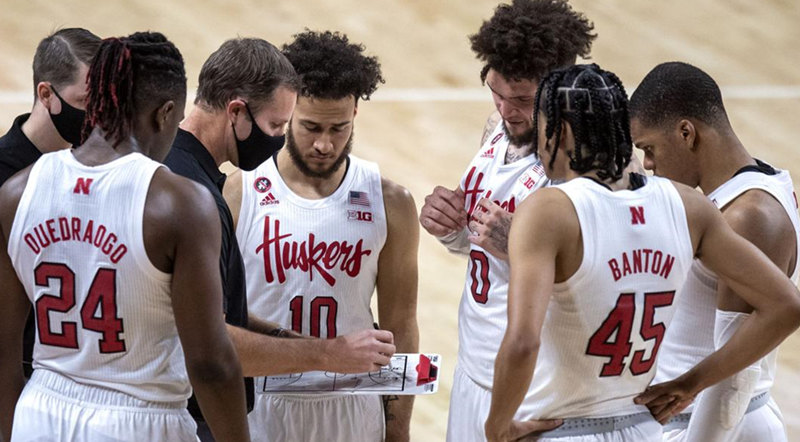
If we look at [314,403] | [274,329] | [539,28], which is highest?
[539,28]

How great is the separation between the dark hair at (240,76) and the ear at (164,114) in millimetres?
774

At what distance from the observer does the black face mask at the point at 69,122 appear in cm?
366

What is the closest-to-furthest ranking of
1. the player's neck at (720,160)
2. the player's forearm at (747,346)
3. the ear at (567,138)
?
the ear at (567,138) → the player's forearm at (747,346) → the player's neck at (720,160)

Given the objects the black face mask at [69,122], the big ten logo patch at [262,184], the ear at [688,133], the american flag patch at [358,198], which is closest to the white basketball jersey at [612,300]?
the ear at [688,133]

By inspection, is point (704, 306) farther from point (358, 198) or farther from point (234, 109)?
point (234, 109)

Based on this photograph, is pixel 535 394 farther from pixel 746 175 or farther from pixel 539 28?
pixel 539 28

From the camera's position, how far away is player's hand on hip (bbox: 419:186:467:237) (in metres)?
4.05

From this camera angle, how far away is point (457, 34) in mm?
9266

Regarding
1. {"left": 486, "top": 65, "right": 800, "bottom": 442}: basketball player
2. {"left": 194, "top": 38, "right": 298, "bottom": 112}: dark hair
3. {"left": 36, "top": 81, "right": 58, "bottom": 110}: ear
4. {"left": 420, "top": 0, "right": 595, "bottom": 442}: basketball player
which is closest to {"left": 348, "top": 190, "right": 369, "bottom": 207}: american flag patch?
{"left": 420, "top": 0, "right": 595, "bottom": 442}: basketball player

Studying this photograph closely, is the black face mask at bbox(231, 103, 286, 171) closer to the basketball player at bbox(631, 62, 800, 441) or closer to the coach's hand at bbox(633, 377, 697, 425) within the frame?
the basketball player at bbox(631, 62, 800, 441)

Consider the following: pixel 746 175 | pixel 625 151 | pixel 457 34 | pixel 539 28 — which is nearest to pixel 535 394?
pixel 625 151

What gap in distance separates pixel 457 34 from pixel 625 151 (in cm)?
649

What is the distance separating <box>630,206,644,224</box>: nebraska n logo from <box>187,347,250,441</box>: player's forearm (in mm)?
1091

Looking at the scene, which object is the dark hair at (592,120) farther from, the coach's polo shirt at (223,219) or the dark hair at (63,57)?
the dark hair at (63,57)
